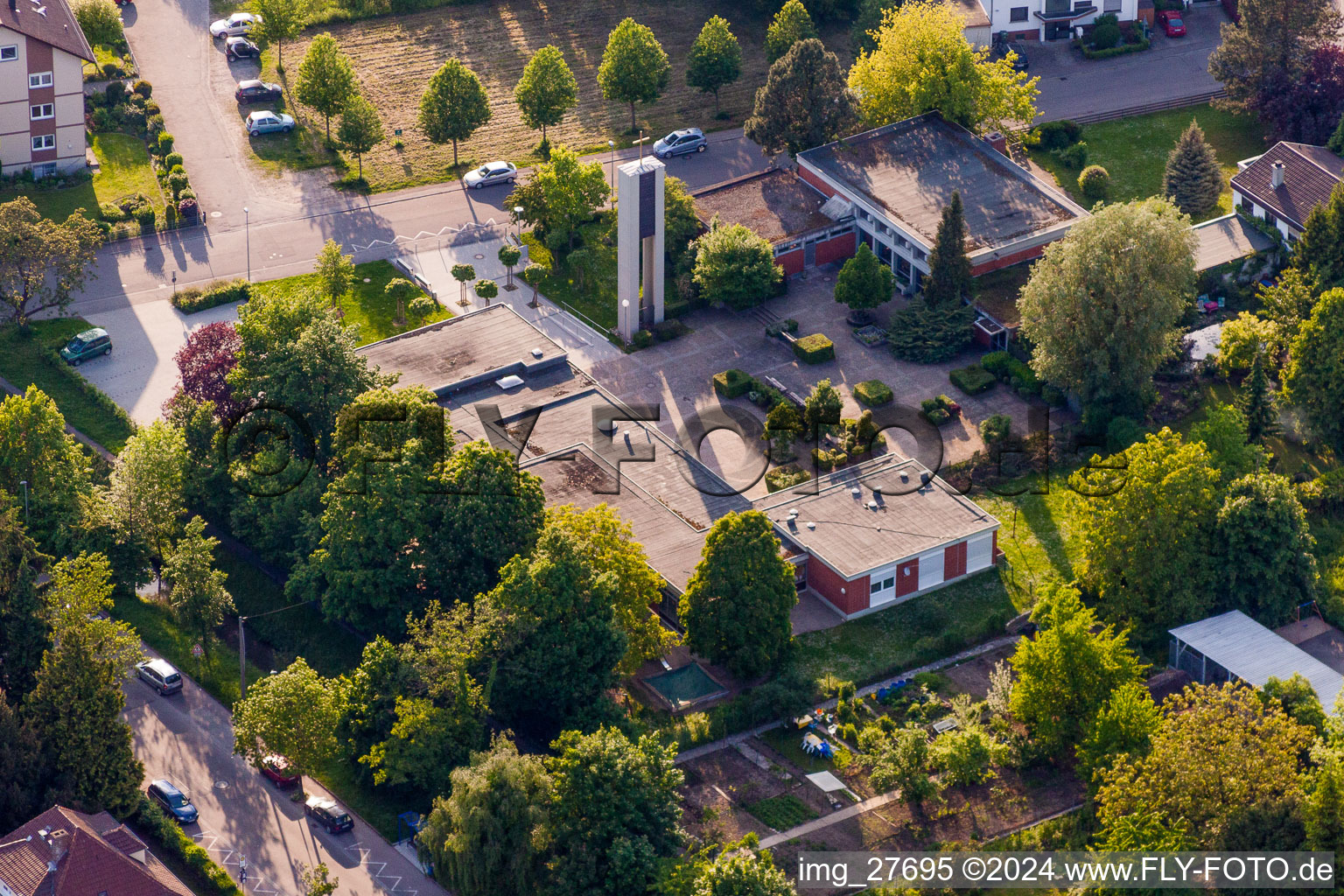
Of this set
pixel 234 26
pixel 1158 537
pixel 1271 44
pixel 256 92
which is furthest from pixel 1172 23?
pixel 234 26

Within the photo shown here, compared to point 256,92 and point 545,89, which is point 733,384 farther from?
point 256,92

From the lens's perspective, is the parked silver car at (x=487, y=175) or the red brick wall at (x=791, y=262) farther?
the parked silver car at (x=487, y=175)

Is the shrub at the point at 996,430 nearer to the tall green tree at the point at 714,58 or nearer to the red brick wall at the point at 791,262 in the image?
the red brick wall at the point at 791,262

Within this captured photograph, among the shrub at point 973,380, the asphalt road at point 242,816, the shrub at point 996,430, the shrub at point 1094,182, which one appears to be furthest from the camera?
the shrub at point 1094,182

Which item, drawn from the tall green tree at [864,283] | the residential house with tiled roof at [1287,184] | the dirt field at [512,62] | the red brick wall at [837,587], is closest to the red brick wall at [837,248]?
the tall green tree at [864,283]

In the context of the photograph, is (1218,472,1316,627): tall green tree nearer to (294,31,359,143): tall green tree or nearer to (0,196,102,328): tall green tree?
(0,196,102,328): tall green tree

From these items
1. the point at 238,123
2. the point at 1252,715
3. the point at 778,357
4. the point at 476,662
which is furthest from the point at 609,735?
the point at 238,123

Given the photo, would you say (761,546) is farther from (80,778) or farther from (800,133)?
(800,133)
